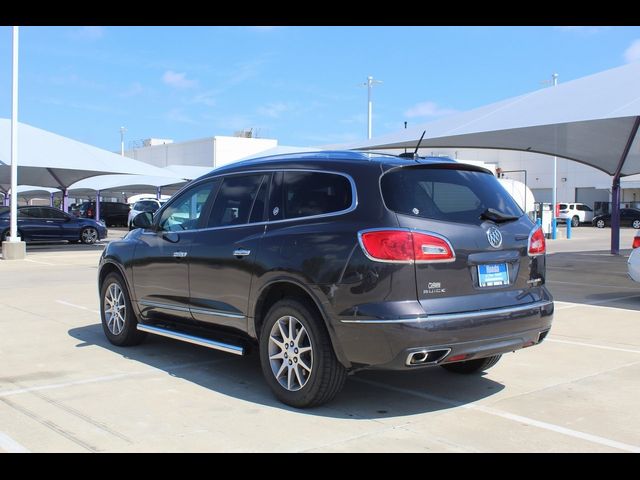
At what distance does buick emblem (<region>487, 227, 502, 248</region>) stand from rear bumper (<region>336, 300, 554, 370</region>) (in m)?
0.47

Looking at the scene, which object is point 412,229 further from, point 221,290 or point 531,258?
point 221,290

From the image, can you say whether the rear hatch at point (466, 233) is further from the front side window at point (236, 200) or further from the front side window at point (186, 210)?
the front side window at point (186, 210)

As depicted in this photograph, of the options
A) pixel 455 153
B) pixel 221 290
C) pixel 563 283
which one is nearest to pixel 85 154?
pixel 563 283

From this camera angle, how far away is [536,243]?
209 inches

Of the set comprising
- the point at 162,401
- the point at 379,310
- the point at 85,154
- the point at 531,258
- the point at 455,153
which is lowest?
the point at 162,401

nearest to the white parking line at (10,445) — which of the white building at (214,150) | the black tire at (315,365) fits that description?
the black tire at (315,365)

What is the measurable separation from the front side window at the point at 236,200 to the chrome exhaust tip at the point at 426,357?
1.81 metres

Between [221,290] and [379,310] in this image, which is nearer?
[379,310]

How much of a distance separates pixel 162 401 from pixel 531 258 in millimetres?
3024

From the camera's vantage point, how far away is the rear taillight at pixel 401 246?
4500 mm

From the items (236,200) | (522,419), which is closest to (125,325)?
(236,200)

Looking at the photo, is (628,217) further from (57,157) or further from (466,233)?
(466,233)

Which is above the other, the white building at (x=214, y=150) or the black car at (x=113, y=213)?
the white building at (x=214, y=150)

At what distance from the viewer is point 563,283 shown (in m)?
13.3
